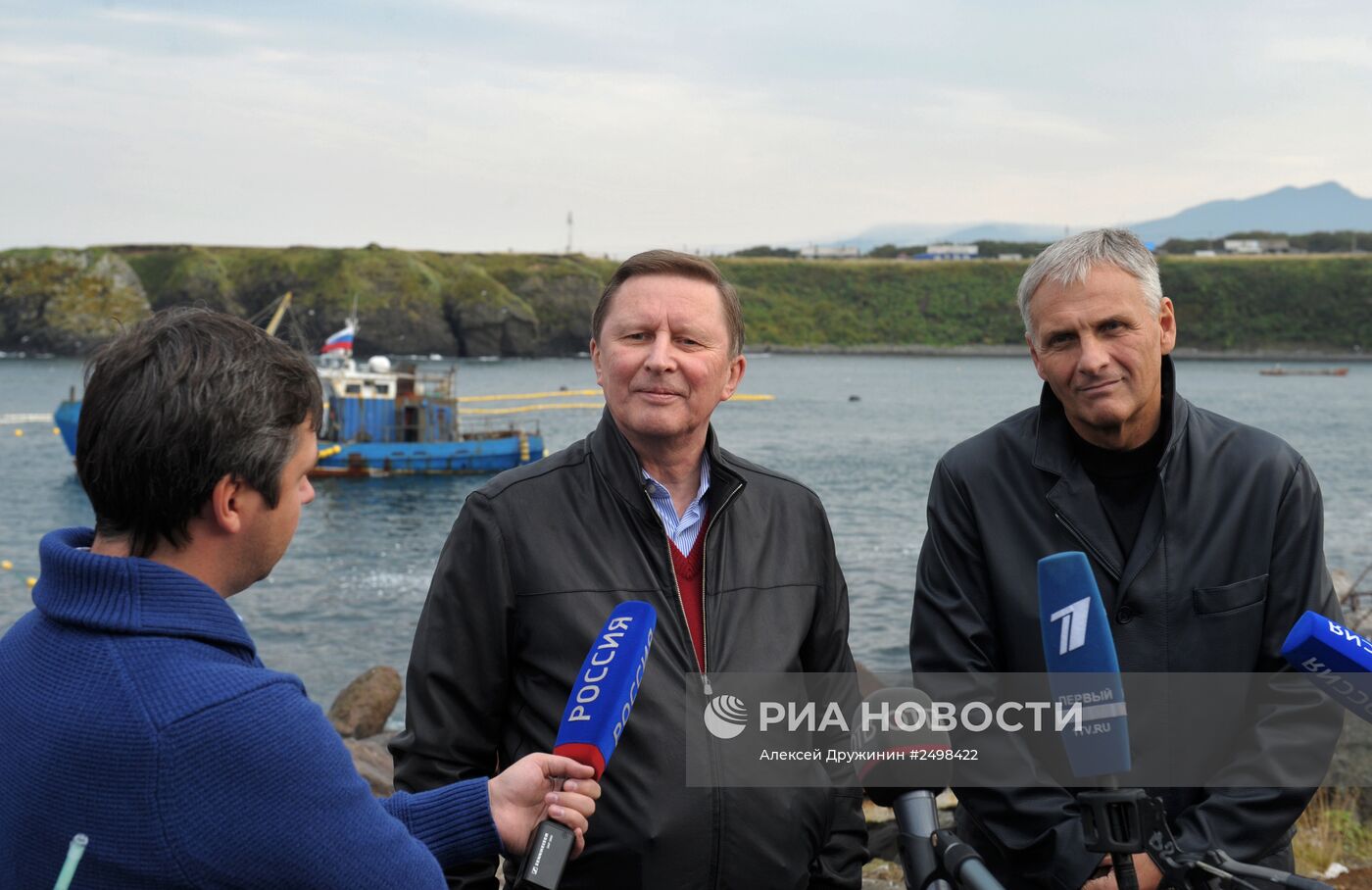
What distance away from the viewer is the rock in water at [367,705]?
13.0m

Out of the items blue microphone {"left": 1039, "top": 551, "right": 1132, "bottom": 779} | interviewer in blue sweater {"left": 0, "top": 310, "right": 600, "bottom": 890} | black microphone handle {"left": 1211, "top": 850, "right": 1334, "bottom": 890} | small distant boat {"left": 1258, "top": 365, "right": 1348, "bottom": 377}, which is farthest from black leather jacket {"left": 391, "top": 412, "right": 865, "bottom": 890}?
small distant boat {"left": 1258, "top": 365, "right": 1348, "bottom": 377}

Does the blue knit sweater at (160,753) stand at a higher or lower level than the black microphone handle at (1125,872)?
higher

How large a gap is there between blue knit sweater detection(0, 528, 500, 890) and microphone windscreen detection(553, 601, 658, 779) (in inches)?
18.0

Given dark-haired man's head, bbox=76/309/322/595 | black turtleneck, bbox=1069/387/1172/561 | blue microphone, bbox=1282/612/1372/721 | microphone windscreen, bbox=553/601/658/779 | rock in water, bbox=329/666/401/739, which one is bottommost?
rock in water, bbox=329/666/401/739

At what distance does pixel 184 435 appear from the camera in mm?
1706

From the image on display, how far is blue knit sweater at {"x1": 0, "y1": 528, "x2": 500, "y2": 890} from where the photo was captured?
1.55m

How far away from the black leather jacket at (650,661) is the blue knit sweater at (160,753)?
1041mm

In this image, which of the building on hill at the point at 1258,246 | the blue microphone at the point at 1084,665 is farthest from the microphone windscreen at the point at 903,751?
the building on hill at the point at 1258,246

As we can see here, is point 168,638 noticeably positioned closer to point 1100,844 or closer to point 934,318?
point 1100,844

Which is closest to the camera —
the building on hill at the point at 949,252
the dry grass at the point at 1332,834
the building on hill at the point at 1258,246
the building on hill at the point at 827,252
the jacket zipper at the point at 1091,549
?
the jacket zipper at the point at 1091,549

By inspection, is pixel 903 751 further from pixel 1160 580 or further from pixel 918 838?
pixel 1160 580

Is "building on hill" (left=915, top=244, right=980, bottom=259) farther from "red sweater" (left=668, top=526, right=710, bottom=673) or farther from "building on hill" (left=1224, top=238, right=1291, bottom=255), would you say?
"red sweater" (left=668, top=526, right=710, bottom=673)

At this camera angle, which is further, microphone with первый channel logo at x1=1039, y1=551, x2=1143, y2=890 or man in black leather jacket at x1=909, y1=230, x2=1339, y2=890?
man in black leather jacket at x1=909, y1=230, x2=1339, y2=890

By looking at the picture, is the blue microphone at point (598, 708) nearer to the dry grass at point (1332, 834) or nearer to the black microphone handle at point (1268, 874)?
the black microphone handle at point (1268, 874)
